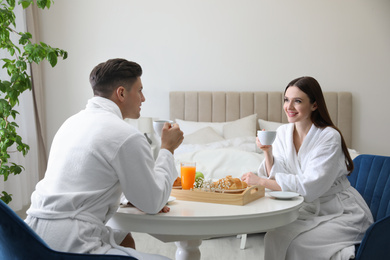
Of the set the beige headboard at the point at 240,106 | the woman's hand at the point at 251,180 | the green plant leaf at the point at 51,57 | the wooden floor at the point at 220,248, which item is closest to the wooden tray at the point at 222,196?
the woman's hand at the point at 251,180

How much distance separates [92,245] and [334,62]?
4314mm

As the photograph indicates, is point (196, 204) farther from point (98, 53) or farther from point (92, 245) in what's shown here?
point (98, 53)

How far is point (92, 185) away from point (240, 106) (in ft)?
12.3

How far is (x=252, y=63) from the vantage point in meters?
5.22

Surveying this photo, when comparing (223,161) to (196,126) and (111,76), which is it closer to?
(196,126)

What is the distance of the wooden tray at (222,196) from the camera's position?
186 cm

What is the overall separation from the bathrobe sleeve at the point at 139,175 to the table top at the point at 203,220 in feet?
0.23

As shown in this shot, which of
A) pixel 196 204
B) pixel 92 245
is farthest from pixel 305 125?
pixel 92 245

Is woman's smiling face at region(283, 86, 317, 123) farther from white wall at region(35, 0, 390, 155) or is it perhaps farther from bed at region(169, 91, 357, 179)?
white wall at region(35, 0, 390, 155)

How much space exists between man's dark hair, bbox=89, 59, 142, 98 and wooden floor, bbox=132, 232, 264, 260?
182 cm

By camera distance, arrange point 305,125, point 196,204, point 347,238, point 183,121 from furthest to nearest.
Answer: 1. point 183,121
2. point 305,125
3. point 347,238
4. point 196,204

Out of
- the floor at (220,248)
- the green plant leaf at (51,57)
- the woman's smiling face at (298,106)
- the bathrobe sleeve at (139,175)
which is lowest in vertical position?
the floor at (220,248)

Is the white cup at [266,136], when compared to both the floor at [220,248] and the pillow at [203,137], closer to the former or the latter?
the floor at [220,248]

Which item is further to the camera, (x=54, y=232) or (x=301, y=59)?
(x=301, y=59)
